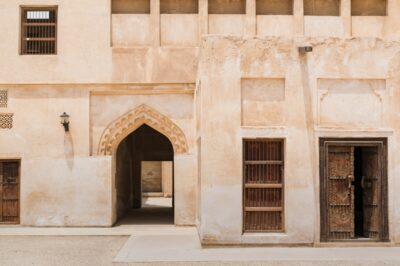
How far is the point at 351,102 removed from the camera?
1014 cm

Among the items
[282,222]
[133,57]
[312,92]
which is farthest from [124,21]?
[282,222]

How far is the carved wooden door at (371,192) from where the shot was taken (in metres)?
10.1

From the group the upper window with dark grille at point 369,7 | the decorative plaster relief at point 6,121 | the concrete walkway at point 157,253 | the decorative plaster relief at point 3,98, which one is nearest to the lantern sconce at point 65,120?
the decorative plaster relief at point 6,121

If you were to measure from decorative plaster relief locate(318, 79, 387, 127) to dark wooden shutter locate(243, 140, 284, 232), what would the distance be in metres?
1.05

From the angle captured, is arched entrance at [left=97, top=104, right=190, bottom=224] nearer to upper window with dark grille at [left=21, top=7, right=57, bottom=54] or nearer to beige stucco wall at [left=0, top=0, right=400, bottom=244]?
beige stucco wall at [left=0, top=0, right=400, bottom=244]

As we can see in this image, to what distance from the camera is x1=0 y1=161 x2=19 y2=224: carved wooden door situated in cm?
1384

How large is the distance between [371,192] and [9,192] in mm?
8691

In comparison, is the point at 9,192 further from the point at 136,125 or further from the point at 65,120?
the point at 136,125

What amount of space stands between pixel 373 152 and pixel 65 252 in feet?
19.4

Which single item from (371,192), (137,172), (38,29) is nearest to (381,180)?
(371,192)

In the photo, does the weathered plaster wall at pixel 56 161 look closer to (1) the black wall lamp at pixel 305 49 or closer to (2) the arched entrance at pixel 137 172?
(2) the arched entrance at pixel 137 172

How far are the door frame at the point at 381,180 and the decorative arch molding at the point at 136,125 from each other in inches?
182

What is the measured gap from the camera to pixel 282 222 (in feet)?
33.0

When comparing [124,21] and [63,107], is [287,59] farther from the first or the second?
[63,107]
